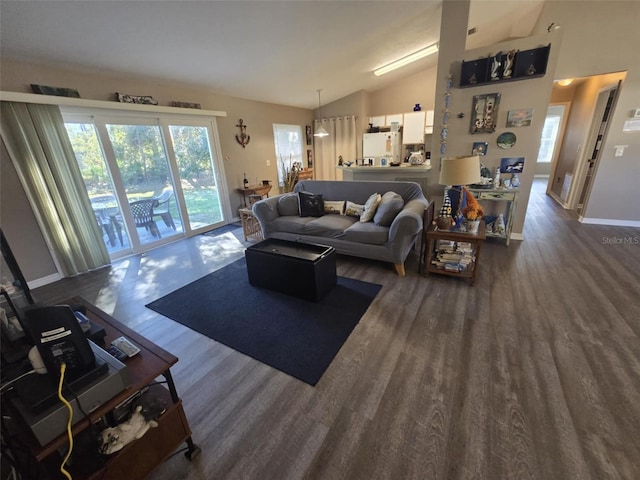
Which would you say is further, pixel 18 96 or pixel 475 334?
pixel 18 96

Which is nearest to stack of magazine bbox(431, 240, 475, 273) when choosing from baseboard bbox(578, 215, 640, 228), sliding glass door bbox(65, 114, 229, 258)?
baseboard bbox(578, 215, 640, 228)

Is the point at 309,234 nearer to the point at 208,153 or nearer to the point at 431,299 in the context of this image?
the point at 431,299

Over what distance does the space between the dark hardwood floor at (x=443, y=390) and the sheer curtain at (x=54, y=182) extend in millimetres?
668

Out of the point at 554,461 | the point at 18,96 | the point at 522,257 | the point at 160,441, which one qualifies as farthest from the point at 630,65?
the point at 18,96

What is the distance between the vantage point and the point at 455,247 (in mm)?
2857

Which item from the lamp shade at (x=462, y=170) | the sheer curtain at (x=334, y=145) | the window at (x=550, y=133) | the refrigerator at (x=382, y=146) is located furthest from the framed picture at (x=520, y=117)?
the window at (x=550, y=133)

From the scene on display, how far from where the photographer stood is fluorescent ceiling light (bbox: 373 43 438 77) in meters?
4.93

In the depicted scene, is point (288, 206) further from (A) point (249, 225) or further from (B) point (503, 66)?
(B) point (503, 66)

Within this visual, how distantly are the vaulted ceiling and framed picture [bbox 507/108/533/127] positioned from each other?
58.1 inches

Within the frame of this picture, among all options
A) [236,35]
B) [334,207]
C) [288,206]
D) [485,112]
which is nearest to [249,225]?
[288,206]

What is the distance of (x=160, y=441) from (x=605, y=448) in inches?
80.8

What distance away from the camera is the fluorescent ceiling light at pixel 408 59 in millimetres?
4932

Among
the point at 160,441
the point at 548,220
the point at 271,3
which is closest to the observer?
Answer: the point at 160,441

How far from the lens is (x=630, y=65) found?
350 centimetres
